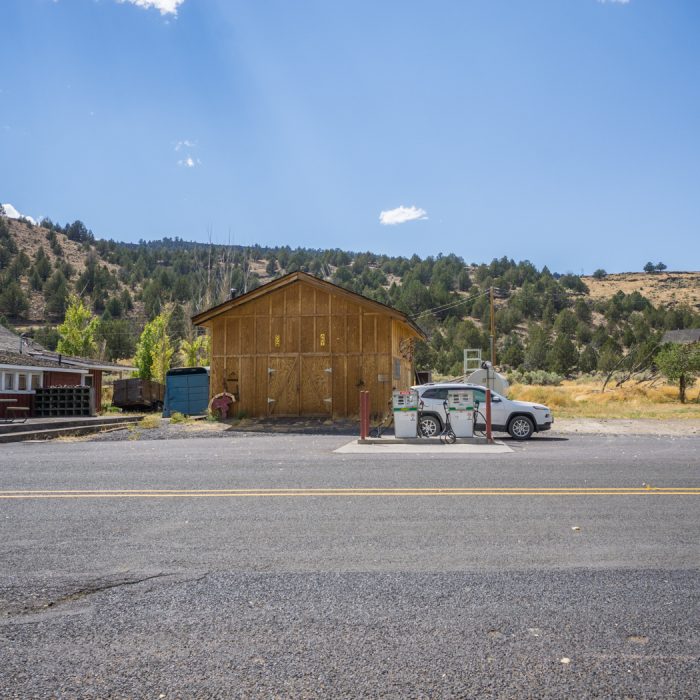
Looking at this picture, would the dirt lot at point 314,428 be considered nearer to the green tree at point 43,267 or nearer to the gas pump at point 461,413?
the gas pump at point 461,413

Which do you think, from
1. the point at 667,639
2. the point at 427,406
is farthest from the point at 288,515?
the point at 427,406

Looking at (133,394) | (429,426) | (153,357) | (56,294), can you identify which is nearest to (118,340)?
(56,294)

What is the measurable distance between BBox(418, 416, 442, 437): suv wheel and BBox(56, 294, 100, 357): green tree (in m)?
43.1

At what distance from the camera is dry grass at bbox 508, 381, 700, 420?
2808 cm

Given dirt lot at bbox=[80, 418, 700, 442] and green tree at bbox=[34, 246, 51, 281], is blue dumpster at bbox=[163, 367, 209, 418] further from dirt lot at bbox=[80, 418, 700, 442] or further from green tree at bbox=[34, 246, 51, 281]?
green tree at bbox=[34, 246, 51, 281]

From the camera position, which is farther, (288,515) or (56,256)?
(56,256)

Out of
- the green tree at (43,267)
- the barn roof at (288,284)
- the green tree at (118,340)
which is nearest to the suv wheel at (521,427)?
the barn roof at (288,284)

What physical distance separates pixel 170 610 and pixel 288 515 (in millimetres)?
2862

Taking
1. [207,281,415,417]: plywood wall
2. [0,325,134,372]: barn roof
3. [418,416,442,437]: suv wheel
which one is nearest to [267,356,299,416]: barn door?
[207,281,415,417]: plywood wall

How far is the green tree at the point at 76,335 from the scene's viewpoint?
5325 centimetres

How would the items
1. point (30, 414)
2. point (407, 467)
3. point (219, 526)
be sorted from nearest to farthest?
1. point (219, 526)
2. point (407, 467)
3. point (30, 414)

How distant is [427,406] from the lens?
58.5 feet

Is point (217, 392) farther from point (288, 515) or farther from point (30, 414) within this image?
point (288, 515)

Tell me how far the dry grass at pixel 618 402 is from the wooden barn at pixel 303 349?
849cm
